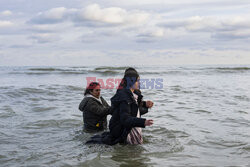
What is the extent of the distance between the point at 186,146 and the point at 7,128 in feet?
15.7

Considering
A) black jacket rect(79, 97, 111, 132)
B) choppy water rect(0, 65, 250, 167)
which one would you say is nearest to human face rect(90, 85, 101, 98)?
black jacket rect(79, 97, 111, 132)

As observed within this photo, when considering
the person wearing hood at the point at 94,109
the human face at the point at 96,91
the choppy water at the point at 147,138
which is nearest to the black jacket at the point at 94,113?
the person wearing hood at the point at 94,109

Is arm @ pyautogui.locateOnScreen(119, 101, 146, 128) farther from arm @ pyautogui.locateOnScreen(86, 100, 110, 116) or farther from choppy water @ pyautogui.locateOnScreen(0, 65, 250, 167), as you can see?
arm @ pyautogui.locateOnScreen(86, 100, 110, 116)

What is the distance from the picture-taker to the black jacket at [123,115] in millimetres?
4273

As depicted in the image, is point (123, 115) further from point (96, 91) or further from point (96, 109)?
point (96, 91)

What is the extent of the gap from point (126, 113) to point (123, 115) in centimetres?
6

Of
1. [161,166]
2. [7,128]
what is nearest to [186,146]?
[161,166]

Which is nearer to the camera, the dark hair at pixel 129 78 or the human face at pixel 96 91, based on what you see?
the dark hair at pixel 129 78

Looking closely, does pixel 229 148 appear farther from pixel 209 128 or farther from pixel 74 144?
pixel 74 144

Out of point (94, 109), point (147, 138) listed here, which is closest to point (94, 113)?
point (94, 109)

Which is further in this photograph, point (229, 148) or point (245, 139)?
point (245, 139)

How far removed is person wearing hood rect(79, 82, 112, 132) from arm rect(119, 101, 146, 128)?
5.35 feet

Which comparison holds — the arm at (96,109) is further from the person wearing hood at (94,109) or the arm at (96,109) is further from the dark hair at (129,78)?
the dark hair at (129,78)

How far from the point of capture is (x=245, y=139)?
598 centimetres
